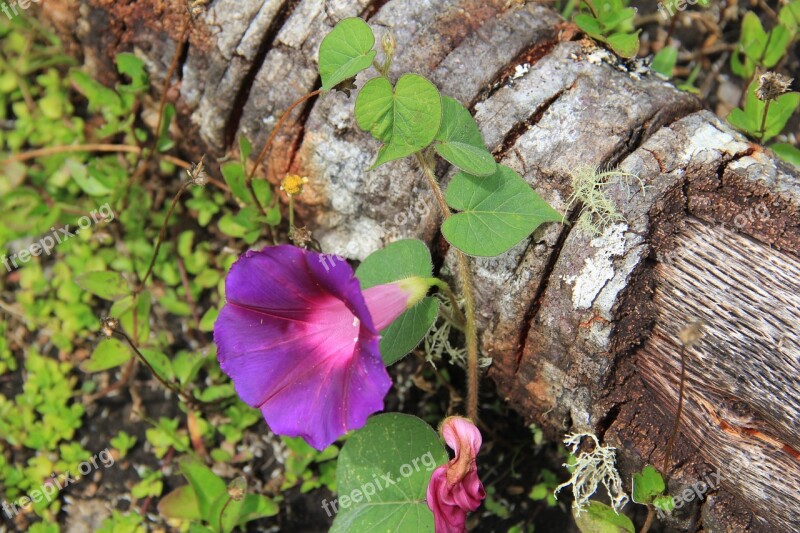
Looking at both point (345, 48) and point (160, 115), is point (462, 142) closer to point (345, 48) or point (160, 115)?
point (345, 48)

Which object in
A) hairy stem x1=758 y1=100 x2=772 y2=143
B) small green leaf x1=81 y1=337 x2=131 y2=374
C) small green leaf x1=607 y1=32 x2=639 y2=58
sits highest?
small green leaf x1=607 y1=32 x2=639 y2=58

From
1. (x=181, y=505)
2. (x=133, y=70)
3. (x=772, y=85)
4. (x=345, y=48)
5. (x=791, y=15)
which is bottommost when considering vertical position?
(x=181, y=505)

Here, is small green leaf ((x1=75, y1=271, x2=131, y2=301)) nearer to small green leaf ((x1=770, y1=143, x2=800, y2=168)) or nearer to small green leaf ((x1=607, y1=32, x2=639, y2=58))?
small green leaf ((x1=607, y1=32, x2=639, y2=58))

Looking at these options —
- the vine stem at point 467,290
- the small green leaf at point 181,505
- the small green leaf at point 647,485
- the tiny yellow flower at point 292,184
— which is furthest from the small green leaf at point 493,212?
the small green leaf at point 181,505

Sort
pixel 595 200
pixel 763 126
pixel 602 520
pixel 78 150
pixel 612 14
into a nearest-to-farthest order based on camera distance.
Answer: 1. pixel 595 200
2. pixel 602 520
3. pixel 612 14
4. pixel 763 126
5. pixel 78 150

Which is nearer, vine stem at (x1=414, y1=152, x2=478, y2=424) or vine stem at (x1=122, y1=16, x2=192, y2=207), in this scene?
vine stem at (x1=414, y1=152, x2=478, y2=424)

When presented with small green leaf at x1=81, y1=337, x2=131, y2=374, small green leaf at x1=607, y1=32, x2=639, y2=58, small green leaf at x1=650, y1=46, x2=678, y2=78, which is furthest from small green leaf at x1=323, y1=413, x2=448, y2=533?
small green leaf at x1=650, y1=46, x2=678, y2=78

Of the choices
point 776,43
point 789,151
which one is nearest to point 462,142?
point 789,151
